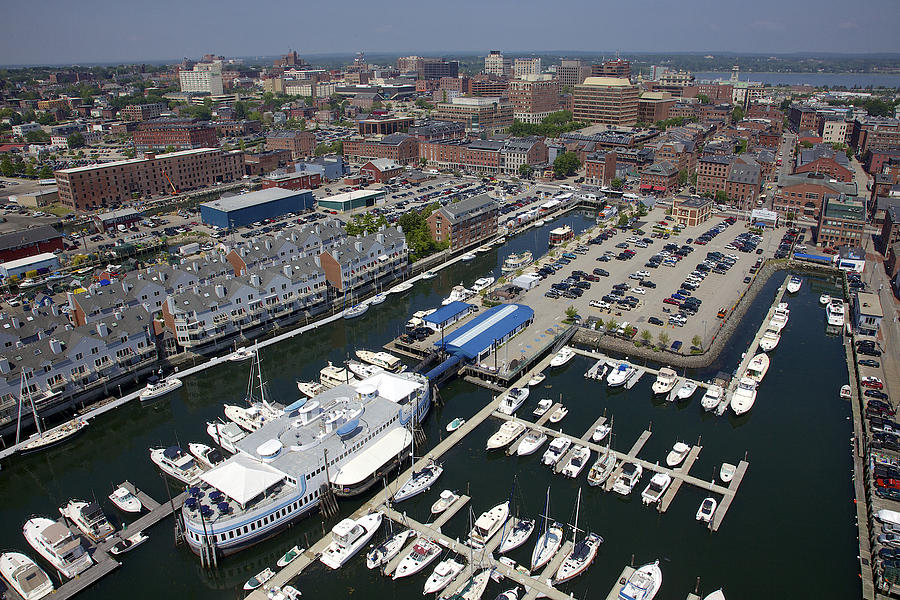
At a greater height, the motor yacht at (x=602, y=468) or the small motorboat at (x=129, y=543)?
the motor yacht at (x=602, y=468)

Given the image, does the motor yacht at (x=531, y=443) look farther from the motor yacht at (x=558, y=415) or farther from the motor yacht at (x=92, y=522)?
the motor yacht at (x=92, y=522)

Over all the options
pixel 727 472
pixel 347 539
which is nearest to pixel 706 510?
pixel 727 472

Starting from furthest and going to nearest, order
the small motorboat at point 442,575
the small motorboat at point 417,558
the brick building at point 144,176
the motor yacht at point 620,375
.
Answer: the brick building at point 144,176, the motor yacht at point 620,375, the small motorboat at point 417,558, the small motorboat at point 442,575

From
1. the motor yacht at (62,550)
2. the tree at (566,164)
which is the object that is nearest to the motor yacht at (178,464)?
the motor yacht at (62,550)

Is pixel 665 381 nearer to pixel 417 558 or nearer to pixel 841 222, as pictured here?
pixel 417 558

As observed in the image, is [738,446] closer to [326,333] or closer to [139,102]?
[326,333]
